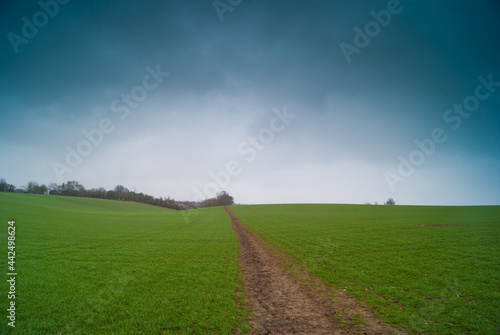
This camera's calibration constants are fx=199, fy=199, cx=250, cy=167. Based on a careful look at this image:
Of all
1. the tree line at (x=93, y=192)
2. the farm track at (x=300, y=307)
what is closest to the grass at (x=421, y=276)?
the farm track at (x=300, y=307)

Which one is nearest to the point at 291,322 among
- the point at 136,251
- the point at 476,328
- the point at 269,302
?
the point at 269,302

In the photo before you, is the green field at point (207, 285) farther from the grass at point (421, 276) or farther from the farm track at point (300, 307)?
the farm track at point (300, 307)

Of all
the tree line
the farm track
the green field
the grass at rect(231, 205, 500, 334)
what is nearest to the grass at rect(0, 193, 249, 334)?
the green field

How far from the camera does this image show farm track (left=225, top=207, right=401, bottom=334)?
8.19 meters

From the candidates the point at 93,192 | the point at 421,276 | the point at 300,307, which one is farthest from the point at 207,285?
the point at 93,192

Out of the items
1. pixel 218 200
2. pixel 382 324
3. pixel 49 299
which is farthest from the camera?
pixel 218 200

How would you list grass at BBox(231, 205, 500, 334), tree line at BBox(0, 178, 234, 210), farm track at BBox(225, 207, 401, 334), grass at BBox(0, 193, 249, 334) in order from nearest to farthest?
1. farm track at BBox(225, 207, 401, 334)
2. grass at BBox(0, 193, 249, 334)
3. grass at BBox(231, 205, 500, 334)
4. tree line at BBox(0, 178, 234, 210)

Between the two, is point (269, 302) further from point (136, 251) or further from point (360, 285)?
point (136, 251)

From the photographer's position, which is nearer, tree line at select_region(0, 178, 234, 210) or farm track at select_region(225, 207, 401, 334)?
farm track at select_region(225, 207, 401, 334)

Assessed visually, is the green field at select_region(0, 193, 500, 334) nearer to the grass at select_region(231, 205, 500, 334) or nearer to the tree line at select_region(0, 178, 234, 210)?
the grass at select_region(231, 205, 500, 334)

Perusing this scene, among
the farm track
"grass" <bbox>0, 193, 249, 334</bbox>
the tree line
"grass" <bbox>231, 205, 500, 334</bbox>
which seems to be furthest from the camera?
the tree line

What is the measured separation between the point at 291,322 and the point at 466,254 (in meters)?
18.8

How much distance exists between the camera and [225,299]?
35.0 feet

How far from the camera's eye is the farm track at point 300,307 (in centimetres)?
819
